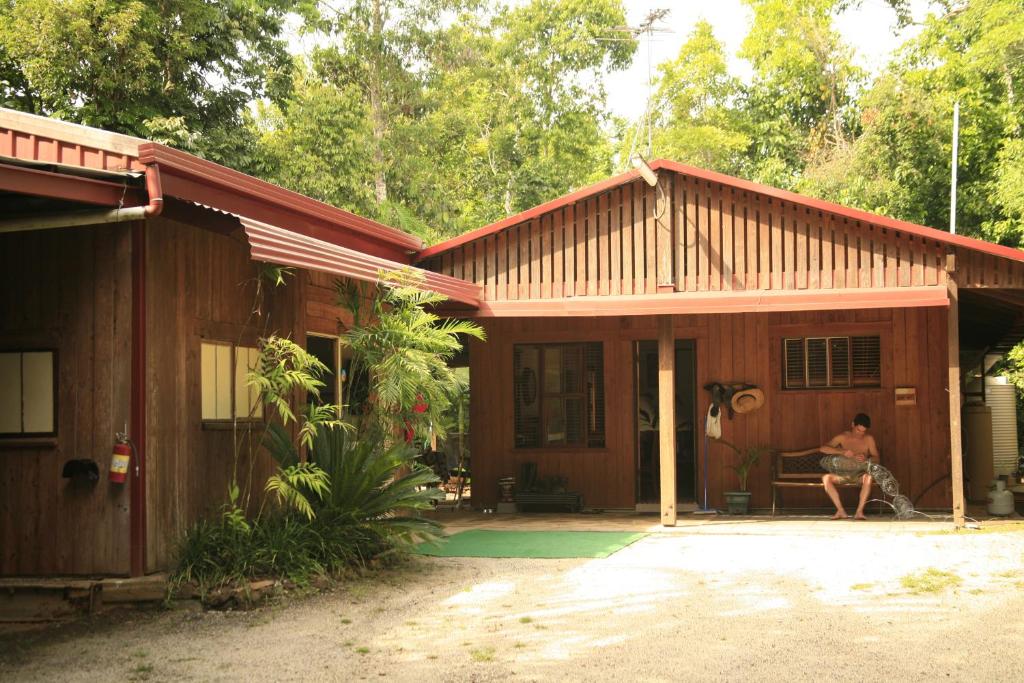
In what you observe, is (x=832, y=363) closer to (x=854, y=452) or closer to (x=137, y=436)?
(x=854, y=452)

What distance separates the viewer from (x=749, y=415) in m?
13.4

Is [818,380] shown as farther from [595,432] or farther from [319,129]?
[319,129]

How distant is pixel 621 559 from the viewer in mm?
9211

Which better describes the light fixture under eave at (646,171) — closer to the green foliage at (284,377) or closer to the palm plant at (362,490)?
the palm plant at (362,490)

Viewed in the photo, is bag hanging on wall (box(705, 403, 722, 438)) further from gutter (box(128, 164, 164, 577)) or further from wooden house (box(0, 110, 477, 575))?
gutter (box(128, 164, 164, 577))

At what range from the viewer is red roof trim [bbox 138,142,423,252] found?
7.29 m

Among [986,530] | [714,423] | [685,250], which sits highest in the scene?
[685,250]

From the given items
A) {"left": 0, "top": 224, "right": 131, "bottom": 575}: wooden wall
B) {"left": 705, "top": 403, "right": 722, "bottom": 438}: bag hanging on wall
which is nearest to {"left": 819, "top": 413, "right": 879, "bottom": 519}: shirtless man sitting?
{"left": 705, "top": 403, "right": 722, "bottom": 438}: bag hanging on wall

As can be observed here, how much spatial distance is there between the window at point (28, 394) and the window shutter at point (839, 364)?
8.85 m

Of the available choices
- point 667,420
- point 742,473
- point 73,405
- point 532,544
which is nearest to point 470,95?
point 742,473

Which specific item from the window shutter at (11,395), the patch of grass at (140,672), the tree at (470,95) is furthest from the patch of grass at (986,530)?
the tree at (470,95)

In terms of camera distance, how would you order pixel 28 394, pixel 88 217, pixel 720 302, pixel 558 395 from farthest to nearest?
pixel 558 395
pixel 720 302
pixel 28 394
pixel 88 217

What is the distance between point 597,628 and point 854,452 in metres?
6.84

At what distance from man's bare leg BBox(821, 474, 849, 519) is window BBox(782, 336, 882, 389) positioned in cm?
124
